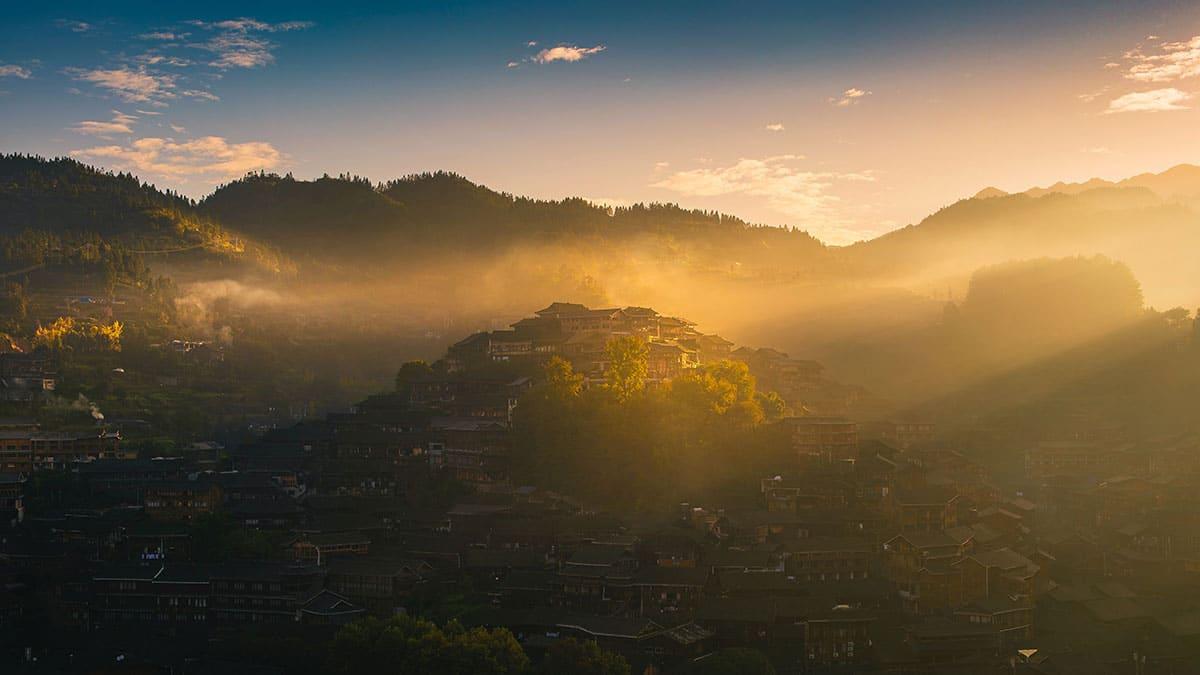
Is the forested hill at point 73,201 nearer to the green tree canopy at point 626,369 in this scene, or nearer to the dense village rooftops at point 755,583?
the green tree canopy at point 626,369

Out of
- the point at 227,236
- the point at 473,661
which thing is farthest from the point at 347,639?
the point at 227,236

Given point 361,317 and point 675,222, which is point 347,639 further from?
point 675,222

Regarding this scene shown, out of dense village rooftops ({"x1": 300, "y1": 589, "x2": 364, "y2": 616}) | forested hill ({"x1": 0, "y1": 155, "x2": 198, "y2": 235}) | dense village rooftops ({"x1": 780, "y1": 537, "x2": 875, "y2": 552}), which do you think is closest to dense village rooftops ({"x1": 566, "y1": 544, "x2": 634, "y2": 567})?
dense village rooftops ({"x1": 780, "y1": 537, "x2": 875, "y2": 552})

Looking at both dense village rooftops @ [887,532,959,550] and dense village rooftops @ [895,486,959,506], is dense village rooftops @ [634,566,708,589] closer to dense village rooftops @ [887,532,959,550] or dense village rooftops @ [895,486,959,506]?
dense village rooftops @ [887,532,959,550]

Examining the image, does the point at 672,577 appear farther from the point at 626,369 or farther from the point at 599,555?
the point at 626,369

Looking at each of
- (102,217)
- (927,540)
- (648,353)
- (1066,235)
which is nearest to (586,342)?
(648,353)

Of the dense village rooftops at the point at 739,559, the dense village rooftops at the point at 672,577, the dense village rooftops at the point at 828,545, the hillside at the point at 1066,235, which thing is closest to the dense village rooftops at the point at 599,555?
the dense village rooftops at the point at 672,577

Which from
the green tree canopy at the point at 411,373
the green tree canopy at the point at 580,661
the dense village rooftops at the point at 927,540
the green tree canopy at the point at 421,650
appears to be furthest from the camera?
the green tree canopy at the point at 411,373
